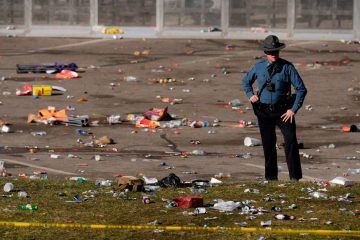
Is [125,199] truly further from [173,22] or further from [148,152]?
[173,22]

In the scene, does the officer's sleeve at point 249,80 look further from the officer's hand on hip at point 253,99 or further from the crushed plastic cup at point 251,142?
the crushed plastic cup at point 251,142

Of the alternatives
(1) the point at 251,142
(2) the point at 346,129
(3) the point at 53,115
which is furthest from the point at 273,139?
(3) the point at 53,115

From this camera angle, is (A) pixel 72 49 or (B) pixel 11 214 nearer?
(B) pixel 11 214

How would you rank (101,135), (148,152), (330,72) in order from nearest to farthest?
(148,152) → (101,135) → (330,72)

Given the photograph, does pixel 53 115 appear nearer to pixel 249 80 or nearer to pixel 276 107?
pixel 249 80

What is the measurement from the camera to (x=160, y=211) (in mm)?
12875

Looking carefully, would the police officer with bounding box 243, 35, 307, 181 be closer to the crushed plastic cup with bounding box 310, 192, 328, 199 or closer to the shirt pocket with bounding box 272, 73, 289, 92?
the shirt pocket with bounding box 272, 73, 289, 92

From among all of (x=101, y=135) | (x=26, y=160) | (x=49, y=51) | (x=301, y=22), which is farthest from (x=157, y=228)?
(x=301, y=22)

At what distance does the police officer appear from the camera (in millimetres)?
15445

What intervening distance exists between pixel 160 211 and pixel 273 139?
10.4ft

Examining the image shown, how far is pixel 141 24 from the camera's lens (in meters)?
36.8

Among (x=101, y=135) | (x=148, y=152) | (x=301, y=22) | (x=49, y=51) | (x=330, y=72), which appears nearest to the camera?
(x=148, y=152)

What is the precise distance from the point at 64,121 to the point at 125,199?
26.9 feet

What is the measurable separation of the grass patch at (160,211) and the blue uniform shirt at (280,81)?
119 centimetres
